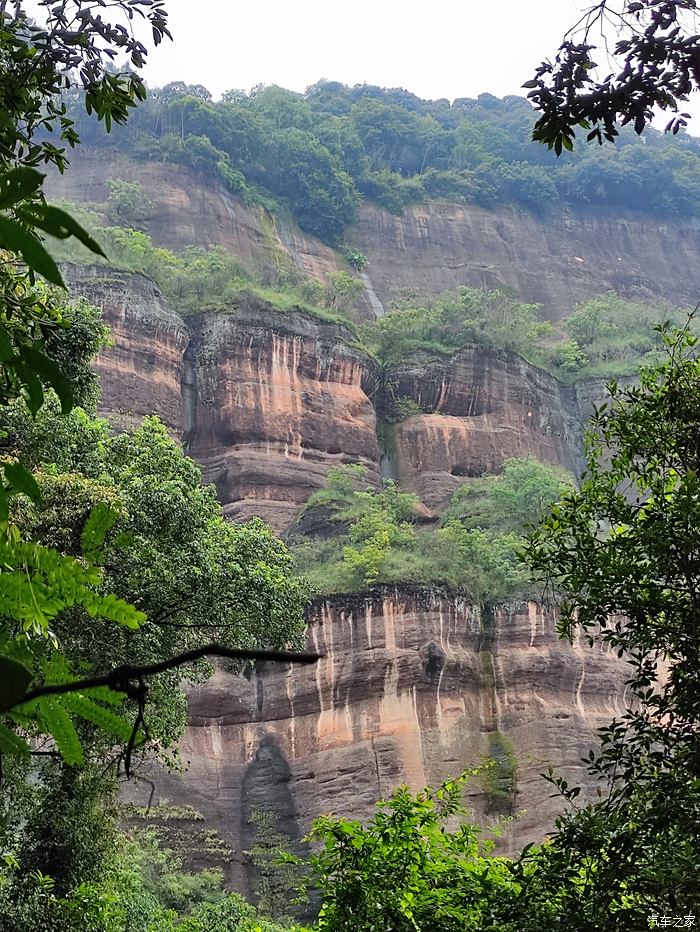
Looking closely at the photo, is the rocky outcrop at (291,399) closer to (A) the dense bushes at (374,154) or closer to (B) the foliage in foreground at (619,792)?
(A) the dense bushes at (374,154)

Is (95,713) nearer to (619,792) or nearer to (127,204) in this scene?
(619,792)

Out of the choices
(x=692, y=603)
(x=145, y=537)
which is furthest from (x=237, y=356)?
(x=692, y=603)

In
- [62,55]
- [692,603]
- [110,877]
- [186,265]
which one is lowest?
[110,877]

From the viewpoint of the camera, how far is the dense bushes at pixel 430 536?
1121 inches

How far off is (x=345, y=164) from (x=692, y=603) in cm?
5714

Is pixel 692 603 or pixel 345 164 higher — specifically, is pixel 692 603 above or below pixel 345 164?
below

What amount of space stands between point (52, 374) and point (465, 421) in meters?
39.9

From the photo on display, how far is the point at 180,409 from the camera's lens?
120ft

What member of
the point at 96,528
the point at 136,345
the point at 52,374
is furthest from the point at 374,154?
the point at 52,374

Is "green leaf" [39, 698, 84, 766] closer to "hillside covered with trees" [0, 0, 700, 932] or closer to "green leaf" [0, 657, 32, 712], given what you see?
"hillside covered with trees" [0, 0, 700, 932]

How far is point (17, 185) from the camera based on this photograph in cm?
134

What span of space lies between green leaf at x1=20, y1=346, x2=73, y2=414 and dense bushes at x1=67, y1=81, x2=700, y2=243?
51.5m

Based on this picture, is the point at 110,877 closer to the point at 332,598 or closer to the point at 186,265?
the point at 332,598

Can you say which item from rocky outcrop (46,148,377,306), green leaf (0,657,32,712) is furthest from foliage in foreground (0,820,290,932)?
rocky outcrop (46,148,377,306)
